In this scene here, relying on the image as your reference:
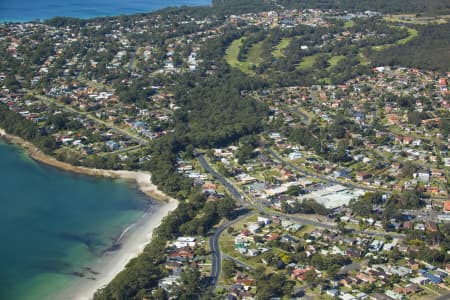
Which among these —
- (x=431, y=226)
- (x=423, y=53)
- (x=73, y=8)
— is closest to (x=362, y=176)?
(x=431, y=226)

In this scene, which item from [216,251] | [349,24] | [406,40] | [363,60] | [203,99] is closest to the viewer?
[216,251]

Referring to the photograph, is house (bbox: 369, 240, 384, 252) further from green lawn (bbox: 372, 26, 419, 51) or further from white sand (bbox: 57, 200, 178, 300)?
green lawn (bbox: 372, 26, 419, 51)

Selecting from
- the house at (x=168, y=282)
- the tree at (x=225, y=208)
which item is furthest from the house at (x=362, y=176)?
the house at (x=168, y=282)

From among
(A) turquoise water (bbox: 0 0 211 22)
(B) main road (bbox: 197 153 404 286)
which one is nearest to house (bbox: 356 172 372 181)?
(B) main road (bbox: 197 153 404 286)

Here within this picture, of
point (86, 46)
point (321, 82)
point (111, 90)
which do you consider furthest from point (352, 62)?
point (86, 46)

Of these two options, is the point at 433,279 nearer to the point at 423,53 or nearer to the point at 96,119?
the point at 96,119

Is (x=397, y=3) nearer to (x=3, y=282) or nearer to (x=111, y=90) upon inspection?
(x=111, y=90)

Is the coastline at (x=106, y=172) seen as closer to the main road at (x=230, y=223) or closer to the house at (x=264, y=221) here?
the main road at (x=230, y=223)
